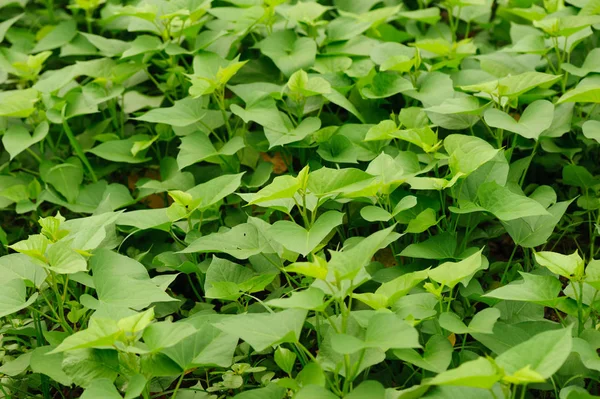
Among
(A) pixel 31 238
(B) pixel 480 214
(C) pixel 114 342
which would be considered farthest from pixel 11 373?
(B) pixel 480 214

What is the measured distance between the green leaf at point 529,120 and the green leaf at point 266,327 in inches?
32.1

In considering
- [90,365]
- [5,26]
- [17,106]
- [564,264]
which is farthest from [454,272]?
[5,26]

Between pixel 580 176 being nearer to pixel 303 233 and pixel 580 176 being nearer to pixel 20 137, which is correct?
pixel 303 233

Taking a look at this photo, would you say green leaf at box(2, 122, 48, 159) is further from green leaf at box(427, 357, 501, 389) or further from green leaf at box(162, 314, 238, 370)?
green leaf at box(427, 357, 501, 389)

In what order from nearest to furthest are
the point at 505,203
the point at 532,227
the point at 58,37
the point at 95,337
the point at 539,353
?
the point at 539,353 → the point at 95,337 → the point at 505,203 → the point at 532,227 → the point at 58,37

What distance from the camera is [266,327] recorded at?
1.50 metres

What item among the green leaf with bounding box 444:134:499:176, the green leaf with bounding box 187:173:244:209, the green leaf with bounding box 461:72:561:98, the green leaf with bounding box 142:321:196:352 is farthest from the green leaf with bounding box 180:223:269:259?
the green leaf with bounding box 461:72:561:98

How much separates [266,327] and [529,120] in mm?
987

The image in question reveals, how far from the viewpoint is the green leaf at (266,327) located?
1.46m

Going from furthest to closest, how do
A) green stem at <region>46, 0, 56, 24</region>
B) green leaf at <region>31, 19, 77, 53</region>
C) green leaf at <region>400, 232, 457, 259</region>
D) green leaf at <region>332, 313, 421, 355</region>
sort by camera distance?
1. green stem at <region>46, 0, 56, 24</region>
2. green leaf at <region>31, 19, 77, 53</region>
3. green leaf at <region>400, 232, 457, 259</region>
4. green leaf at <region>332, 313, 421, 355</region>

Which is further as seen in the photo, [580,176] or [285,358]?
[580,176]

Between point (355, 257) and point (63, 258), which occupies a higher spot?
point (355, 257)

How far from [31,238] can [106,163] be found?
35.5 inches

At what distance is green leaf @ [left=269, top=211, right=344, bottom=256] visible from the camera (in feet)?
5.34
